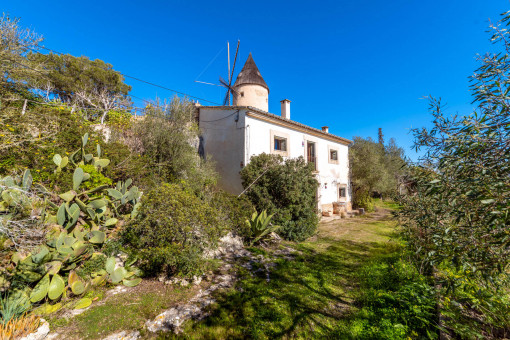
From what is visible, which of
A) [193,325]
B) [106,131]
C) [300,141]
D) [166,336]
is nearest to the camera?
[166,336]

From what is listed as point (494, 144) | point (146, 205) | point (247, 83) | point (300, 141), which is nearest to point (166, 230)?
point (146, 205)

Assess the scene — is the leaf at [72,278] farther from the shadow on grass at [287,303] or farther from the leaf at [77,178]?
the shadow on grass at [287,303]

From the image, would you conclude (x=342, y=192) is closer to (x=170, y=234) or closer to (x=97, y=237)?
(x=170, y=234)

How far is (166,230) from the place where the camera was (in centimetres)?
473

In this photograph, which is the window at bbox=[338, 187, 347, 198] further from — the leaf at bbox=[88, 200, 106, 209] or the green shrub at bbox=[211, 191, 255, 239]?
the leaf at bbox=[88, 200, 106, 209]

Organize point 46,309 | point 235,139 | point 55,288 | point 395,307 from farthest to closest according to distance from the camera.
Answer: point 235,139 → point 395,307 → point 55,288 → point 46,309

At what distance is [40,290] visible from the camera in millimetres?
3451

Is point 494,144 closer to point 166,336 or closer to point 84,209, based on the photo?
point 166,336

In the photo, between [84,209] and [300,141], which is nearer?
[84,209]

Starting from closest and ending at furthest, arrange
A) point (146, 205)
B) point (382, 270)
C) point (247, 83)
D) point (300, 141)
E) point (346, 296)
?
point (346, 296)
point (146, 205)
point (382, 270)
point (300, 141)
point (247, 83)

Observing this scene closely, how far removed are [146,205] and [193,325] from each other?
2.91 m

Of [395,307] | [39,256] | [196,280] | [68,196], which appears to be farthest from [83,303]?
[395,307]

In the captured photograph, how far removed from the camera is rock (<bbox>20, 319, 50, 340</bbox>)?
2.99 meters

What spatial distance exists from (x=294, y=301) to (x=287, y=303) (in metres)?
0.18
